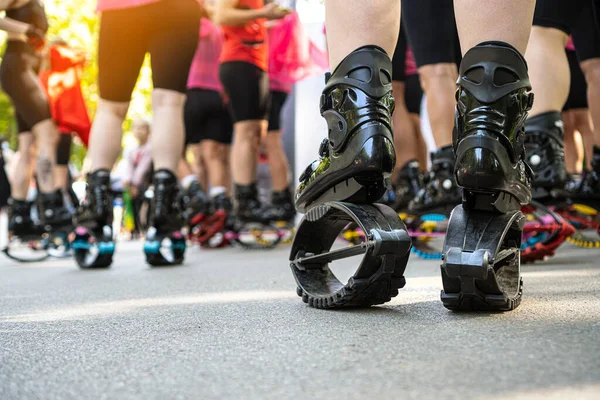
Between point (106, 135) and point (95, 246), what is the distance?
0.58 meters

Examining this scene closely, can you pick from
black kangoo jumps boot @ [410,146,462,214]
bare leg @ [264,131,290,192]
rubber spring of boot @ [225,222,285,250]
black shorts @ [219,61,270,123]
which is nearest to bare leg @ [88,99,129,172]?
black shorts @ [219,61,270,123]

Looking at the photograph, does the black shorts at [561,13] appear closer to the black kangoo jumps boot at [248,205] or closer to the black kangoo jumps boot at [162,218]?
the black kangoo jumps boot at [162,218]

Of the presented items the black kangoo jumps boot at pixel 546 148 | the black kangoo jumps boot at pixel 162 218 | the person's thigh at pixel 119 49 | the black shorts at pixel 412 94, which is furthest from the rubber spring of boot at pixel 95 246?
the black shorts at pixel 412 94

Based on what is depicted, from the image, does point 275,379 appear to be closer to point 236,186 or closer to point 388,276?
point 388,276

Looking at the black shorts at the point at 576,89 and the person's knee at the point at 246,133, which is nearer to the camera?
the black shorts at the point at 576,89

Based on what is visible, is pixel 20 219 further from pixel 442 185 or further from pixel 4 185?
pixel 442 185

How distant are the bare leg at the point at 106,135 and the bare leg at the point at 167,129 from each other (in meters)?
0.20

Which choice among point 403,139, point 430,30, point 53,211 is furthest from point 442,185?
point 53,211

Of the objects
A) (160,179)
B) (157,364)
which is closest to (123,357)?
(157,364)

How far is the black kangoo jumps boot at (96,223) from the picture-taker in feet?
11.2

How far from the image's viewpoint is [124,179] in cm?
1019

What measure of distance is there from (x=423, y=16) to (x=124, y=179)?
Result: 7.75 metres

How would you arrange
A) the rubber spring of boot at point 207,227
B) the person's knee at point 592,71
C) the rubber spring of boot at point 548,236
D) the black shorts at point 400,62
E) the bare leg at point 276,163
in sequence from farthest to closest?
the bare leg at point 276,163, the rubber spring of boot at point 207,227, the black shorts at point 400,62, the person's knee at point 592,71, the rubber spring of boot at point 548,236

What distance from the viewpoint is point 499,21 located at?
5.03ft
